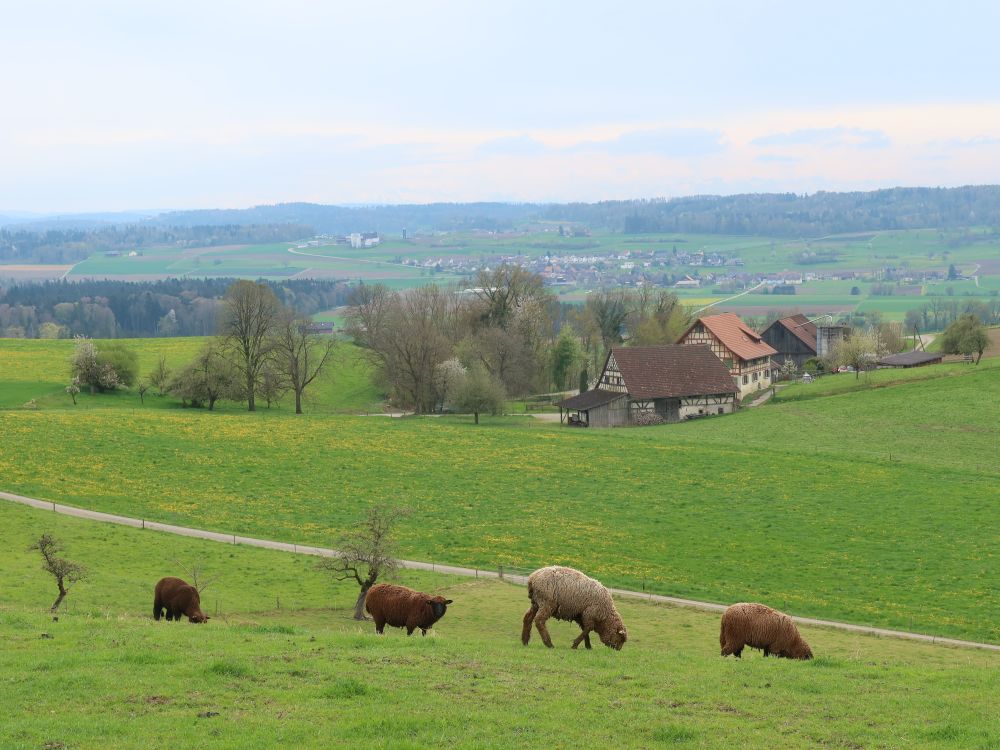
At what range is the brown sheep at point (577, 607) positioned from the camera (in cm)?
2081

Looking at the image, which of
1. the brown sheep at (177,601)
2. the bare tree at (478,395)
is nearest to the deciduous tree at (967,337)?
the bare tree at (478,395)

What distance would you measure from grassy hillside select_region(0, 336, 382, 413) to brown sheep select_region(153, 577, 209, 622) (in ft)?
170

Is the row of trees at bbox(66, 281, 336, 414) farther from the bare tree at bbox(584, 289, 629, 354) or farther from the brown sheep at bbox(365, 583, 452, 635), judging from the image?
the brown sheep at bbox(365, 583, 452, 635)

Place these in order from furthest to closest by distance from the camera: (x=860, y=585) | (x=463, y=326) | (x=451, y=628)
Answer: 1. (x=463, y=326)
2. (x=860, y=585)
3. (x=451, y=628)

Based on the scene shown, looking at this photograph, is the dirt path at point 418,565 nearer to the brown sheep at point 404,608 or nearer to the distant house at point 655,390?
the brown sheep at point 404,608

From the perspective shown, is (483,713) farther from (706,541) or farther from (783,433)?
(783,433)

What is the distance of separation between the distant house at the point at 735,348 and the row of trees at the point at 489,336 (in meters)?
10.8

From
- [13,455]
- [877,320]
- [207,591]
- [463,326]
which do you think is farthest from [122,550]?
[877,320]

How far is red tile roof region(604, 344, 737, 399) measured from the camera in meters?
75.2

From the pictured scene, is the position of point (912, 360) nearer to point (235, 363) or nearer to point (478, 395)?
point (478, 395)

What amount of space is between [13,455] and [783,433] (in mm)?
46220

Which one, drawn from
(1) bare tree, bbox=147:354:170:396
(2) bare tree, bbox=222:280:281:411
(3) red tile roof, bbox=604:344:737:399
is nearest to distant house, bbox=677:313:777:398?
(3) red tile roof, bbox=604:344:737:399

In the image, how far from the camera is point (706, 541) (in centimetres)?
3725

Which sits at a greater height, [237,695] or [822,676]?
[237,695]
